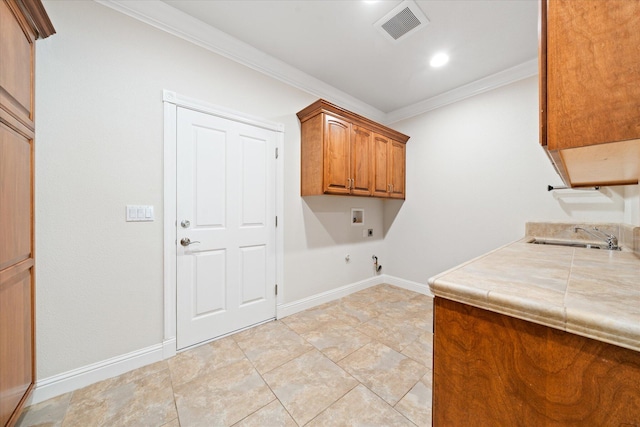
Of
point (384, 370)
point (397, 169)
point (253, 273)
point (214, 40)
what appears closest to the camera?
point (384, 370)

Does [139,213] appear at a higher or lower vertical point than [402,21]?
lower

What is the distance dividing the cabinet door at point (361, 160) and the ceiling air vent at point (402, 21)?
0.93 m

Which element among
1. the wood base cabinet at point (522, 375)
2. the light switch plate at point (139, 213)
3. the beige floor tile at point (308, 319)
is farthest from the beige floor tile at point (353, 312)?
the light switch plate at point (139, 213)

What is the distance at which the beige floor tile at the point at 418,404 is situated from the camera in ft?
4.14

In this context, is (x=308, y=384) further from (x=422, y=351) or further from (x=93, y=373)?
(x=93, y=373)

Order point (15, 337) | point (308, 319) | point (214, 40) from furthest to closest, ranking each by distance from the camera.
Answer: point (308, 319) < point (214, 40) < point (15, 337)

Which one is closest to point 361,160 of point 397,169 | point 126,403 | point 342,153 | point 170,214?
point 342,153

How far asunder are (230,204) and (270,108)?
1081mm

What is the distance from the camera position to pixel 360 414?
1.30m

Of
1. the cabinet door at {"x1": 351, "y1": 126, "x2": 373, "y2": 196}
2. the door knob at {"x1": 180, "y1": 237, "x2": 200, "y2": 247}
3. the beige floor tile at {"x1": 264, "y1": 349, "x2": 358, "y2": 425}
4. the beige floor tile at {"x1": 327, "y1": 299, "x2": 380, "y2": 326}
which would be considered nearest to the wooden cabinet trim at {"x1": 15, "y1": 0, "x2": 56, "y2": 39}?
the door knob at {"x1": 180, "y1": 237, "x2": 200, "y2": 247}

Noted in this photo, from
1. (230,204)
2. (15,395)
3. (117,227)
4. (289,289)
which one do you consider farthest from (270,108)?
(15,395)

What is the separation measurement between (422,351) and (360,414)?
830mm

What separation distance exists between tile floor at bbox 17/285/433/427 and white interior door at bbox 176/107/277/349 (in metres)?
0.26

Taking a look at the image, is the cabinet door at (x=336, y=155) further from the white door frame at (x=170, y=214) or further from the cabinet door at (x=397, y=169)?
A: the white door frame at (x=170, y=214)
